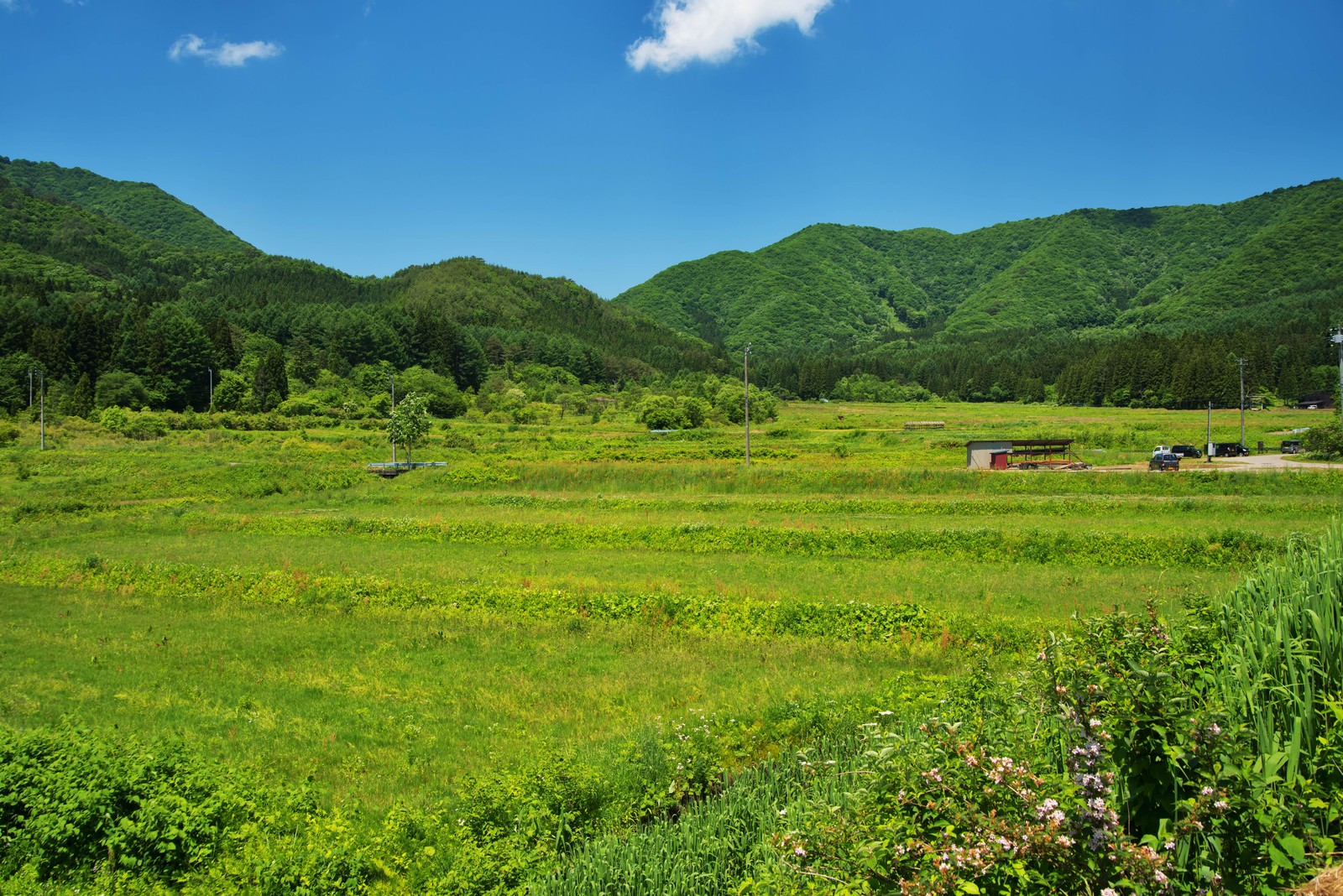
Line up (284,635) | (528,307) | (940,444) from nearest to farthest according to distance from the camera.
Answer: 1. (284,635)
2. (940,444)
3. (528,307)

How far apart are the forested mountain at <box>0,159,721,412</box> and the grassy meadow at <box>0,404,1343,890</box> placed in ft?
142

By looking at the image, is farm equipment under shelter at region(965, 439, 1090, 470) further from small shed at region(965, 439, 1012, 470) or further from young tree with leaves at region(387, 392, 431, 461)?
young tree with leaves at region(387, 392, 431, 461)

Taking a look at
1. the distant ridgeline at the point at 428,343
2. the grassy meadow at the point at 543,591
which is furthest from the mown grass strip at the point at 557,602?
the distant ridgeline at the point at 428,343

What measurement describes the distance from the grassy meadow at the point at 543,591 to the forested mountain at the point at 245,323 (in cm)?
4314

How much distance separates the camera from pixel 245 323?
118 m

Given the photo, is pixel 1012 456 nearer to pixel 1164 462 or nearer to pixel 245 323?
pixel 1164 462

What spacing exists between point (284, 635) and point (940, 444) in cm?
5446

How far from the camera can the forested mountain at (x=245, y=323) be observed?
84.5 metres

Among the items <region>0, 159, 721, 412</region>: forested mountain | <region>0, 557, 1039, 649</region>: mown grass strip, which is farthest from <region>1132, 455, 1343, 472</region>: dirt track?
Result: <region>0, 159, 721, 412</region>: forested mountain

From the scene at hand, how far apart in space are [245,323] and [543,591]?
397ft

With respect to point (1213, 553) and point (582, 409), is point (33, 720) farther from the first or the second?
point (582, 409)

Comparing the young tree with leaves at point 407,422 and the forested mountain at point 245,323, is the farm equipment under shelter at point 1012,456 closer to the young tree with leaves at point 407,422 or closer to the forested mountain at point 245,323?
the young tree with leaves at point 407,422

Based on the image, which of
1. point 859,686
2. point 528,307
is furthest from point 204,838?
point 528,307

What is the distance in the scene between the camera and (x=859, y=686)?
1167 centimetres
